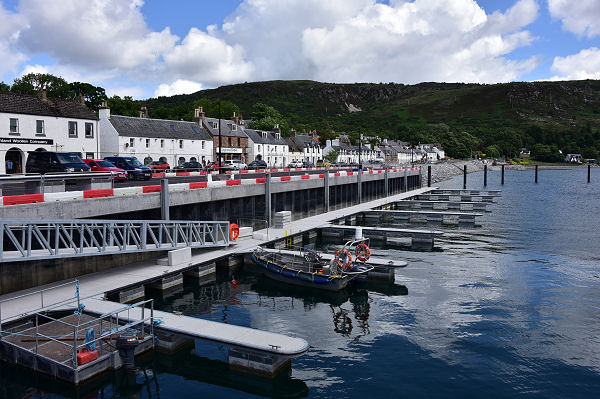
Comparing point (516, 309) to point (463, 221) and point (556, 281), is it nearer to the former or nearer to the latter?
point (556, 281)

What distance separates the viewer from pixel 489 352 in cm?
1888

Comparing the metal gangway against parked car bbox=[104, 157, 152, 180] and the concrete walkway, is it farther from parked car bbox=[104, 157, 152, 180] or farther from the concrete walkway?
parked car bbox=[104, 157, 152, 180]

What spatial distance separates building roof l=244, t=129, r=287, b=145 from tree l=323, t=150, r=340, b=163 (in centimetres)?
2114

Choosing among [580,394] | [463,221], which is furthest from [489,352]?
[463,221]

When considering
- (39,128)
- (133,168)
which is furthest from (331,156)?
(133,168)

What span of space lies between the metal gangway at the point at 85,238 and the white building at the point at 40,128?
85.9ft

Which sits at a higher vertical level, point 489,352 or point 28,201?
point 28,201

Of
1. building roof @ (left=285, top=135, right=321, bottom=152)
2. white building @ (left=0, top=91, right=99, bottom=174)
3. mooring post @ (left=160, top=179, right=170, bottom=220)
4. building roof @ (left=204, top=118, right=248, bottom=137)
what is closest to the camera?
mooring post @ (left=160, top=179, right=170, bottom=220)

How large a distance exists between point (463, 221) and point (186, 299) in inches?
1617

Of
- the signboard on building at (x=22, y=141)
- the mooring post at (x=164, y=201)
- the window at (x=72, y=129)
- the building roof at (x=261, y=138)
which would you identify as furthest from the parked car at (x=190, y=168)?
the building roof at (x=261, y=138)

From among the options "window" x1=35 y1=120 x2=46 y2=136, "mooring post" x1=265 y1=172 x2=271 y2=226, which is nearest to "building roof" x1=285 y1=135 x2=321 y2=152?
"window" x1=35 y1=120 x2=46 y2=136

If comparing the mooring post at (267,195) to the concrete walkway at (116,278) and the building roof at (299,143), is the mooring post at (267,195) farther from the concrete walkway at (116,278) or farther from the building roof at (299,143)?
the building roof at (299,143)

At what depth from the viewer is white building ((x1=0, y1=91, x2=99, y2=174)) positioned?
49000 mm

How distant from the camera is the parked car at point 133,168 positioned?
141ft
